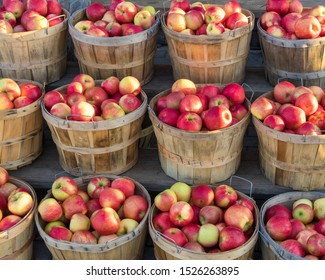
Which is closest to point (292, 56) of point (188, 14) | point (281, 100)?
point (281, 100)

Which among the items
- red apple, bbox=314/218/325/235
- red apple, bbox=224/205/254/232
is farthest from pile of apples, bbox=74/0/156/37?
red apple, bbox=314/218/325/235

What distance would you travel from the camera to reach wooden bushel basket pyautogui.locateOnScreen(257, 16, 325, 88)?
3766 millimetres

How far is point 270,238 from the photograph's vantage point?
3.02m

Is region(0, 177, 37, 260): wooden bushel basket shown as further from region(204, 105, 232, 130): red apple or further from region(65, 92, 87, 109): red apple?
region(204, 105, 232, 130): red apple

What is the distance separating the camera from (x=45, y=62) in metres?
4.21

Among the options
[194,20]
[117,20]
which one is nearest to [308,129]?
[194,20]

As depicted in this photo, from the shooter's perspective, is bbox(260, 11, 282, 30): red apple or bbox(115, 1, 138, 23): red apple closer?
bbox(260, 11, 282, 30): red apple

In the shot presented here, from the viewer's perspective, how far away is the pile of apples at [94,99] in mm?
3525

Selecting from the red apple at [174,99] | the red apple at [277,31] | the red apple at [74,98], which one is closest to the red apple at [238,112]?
the red apple at [174,99]

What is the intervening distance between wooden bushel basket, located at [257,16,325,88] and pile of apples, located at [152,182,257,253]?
43.6 inches

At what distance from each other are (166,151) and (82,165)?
1.96 feet

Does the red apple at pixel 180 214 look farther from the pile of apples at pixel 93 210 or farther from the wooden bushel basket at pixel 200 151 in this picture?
the wooden bushel basket at pixel 200 151

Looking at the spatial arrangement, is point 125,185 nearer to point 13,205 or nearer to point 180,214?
point 180,214

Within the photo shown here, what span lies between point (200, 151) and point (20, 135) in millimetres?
1291
